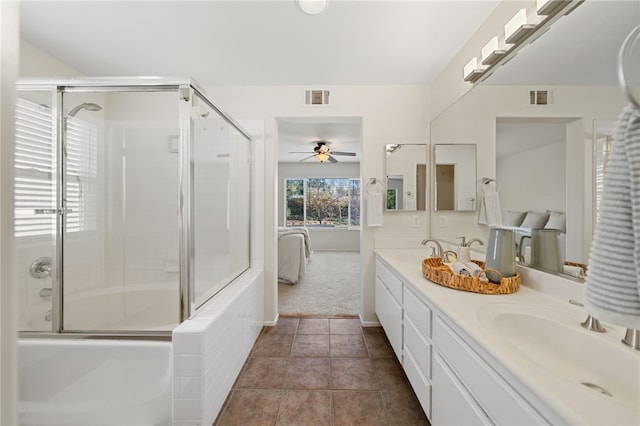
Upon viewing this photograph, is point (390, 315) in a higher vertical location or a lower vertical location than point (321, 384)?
higher

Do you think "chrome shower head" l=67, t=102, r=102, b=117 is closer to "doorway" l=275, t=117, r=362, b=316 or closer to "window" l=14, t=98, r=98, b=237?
"window" l=14, t=98, r=98, b=237

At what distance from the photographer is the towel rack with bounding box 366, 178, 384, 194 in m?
2.53

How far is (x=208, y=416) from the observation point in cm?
131

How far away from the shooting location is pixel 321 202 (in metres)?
6.87

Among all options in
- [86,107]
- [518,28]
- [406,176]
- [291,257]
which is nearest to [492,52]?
[518,28]

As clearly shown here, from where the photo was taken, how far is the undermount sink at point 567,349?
2.41 ft

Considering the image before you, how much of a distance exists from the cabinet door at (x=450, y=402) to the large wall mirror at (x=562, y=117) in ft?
2.35

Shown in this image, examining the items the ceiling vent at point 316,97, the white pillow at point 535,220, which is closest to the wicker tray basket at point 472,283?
the white pillow at point 535,220

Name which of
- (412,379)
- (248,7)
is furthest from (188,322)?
(248,7)

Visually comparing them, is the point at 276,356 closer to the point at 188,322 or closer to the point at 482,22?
the point at 188,322

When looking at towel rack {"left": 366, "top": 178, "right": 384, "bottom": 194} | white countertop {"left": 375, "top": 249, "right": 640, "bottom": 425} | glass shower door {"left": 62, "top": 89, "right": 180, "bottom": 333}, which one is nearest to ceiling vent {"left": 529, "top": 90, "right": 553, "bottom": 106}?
white countertop {"left": 375, "top": 249, "right": 640, "bottom": 425}

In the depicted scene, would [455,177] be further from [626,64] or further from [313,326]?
[313,326]

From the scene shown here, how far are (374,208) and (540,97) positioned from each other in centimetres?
145

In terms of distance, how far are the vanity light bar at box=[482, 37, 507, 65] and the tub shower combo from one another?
175 centimetres
